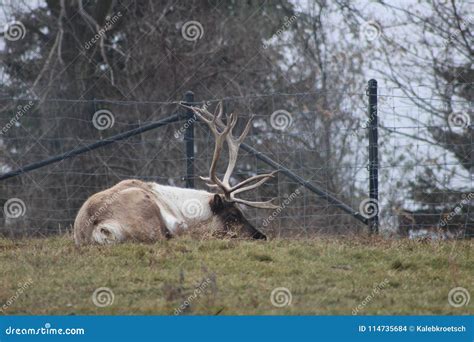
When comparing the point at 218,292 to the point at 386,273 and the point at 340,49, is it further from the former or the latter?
the point at 340,49

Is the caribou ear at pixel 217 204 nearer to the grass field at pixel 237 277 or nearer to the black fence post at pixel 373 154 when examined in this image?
the grass field at pixel 237 277

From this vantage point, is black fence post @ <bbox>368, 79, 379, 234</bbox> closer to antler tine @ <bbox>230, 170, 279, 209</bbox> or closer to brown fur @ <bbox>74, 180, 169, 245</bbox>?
antler tine @ <bbox>230, 170, 279, 209</bbox>

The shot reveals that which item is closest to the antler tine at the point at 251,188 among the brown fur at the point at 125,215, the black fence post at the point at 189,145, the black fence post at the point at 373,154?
the brown fur at the point at 125,215

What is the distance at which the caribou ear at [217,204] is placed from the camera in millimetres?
11078

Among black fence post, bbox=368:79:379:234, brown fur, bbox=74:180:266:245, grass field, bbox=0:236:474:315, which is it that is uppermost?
black fence post, bbox=368:79:379:234

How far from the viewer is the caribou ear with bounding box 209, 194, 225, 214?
36.3 ft

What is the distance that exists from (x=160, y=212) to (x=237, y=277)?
102 inches

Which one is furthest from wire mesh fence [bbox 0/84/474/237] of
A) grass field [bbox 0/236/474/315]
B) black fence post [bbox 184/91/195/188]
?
grass field [bbox 0/236/474/315]

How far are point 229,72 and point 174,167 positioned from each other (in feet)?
14.1

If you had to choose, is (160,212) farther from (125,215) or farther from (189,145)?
(189,145)

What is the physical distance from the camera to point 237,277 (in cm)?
814

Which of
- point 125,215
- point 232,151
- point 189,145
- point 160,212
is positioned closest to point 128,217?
point 125,215

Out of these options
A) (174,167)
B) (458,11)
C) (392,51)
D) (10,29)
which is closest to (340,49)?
(392,51)

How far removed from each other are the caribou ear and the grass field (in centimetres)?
121
